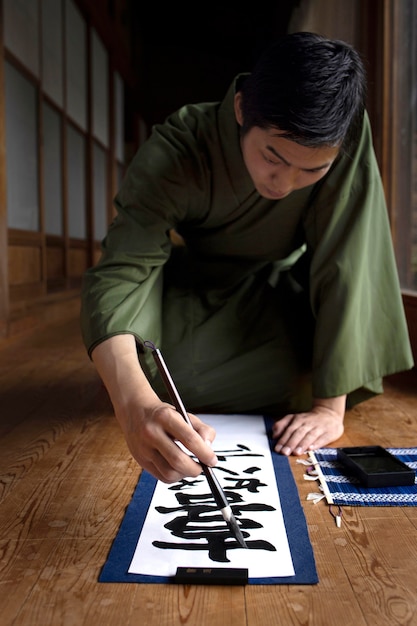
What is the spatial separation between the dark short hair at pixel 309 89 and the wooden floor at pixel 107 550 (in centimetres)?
71

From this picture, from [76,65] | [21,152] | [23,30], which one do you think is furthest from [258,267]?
[76,65]

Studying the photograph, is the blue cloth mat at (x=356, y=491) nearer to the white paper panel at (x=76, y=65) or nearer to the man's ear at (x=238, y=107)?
the man's ear at (x=238, y=107)

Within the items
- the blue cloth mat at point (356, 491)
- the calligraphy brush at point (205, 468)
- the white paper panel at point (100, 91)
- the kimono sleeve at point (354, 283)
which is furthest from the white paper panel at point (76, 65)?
the calligraphy brush at point (205, 468)

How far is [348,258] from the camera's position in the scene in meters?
1.60

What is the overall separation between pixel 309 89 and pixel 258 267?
33.5 inches

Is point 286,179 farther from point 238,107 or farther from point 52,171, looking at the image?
point 52,171

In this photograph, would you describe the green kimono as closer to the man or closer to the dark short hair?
the man

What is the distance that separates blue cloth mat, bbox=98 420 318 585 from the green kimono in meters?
0.33

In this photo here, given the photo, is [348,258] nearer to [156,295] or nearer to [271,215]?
[271,215]

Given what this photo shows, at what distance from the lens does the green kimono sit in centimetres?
153

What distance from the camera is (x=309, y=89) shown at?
3.92ft

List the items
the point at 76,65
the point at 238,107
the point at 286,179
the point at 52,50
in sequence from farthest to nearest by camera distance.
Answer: the point at 76,65
the point at 52,50
the point at 238,107
the point at 286,179

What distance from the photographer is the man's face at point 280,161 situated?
1.24m

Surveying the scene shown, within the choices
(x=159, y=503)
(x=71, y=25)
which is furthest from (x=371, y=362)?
(x=71, y=25)
